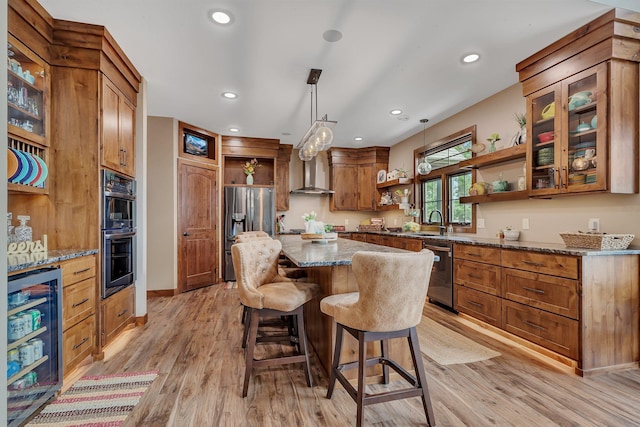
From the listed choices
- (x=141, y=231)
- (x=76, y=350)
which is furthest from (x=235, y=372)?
(x=141, y=231)

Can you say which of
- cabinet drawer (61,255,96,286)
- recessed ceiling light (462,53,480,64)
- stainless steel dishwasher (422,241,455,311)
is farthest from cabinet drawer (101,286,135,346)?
recessed ceiling light (462,53,480,64)

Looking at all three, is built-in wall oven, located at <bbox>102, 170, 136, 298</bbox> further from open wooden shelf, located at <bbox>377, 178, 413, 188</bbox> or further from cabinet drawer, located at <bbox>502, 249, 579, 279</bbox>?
open wooden shelf, located at <bbox>377, 178, 413, 188</bbox>

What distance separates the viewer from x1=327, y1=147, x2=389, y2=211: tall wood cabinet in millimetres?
6355

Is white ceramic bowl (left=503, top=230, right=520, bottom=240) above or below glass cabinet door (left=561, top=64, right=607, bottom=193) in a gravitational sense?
below

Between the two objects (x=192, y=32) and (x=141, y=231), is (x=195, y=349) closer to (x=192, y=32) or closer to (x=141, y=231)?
(x=141, y=231)

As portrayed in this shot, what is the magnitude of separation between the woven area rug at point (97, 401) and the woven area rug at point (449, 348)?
2137 millimetres

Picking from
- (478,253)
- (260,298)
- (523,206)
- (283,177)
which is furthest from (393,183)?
(260,298)


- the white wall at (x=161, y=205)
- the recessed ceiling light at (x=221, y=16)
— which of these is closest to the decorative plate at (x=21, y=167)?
the recessed ceiling light at (x=221, y=16)

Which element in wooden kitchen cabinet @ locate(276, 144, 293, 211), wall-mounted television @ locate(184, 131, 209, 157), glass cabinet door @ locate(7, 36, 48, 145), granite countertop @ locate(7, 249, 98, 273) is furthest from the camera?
wooden kitchen cabinet @ locate(276, 144, 293, 211)

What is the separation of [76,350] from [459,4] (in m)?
3.61

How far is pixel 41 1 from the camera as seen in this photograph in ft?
6.97

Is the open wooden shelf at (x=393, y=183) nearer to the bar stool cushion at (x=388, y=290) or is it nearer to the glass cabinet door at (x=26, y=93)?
the bar stool cushion at (x=388, y=290)

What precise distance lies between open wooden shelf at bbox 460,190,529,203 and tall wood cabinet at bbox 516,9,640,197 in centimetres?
19

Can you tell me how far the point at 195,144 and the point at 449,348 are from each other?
469 centimetres
